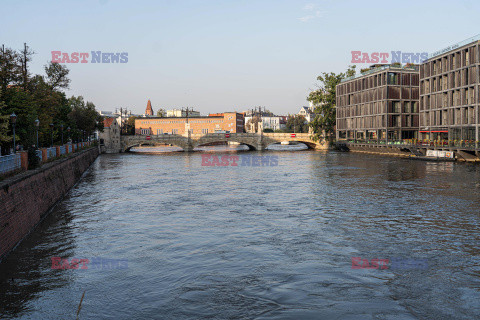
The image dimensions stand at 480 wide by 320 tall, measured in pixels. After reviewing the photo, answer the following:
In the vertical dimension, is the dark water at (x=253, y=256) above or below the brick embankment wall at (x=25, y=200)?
below

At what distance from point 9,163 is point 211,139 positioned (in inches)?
3510

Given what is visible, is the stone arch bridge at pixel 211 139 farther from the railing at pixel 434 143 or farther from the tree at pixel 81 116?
the railing at pixel 434 143

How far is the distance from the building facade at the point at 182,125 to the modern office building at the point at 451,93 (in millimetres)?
106660

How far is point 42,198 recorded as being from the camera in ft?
80.8

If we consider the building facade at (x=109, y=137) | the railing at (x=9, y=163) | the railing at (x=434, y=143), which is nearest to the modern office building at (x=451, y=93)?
the railing at (x=434, y=143)

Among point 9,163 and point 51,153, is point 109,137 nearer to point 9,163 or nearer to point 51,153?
point 51,153

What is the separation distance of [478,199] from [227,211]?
55.3ft

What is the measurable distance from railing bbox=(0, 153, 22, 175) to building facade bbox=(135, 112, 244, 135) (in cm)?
14663

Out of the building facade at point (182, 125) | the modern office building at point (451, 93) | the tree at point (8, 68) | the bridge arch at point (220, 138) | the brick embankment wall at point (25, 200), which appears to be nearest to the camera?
the brick embankment wall at point (25, 200)

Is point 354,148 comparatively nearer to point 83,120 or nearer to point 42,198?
point 83,120

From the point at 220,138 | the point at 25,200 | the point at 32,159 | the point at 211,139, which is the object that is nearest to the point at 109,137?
the point at 211,139

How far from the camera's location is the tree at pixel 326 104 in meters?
111

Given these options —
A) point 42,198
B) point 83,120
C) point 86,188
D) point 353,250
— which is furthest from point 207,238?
point 83,120

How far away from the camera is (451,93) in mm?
67375
